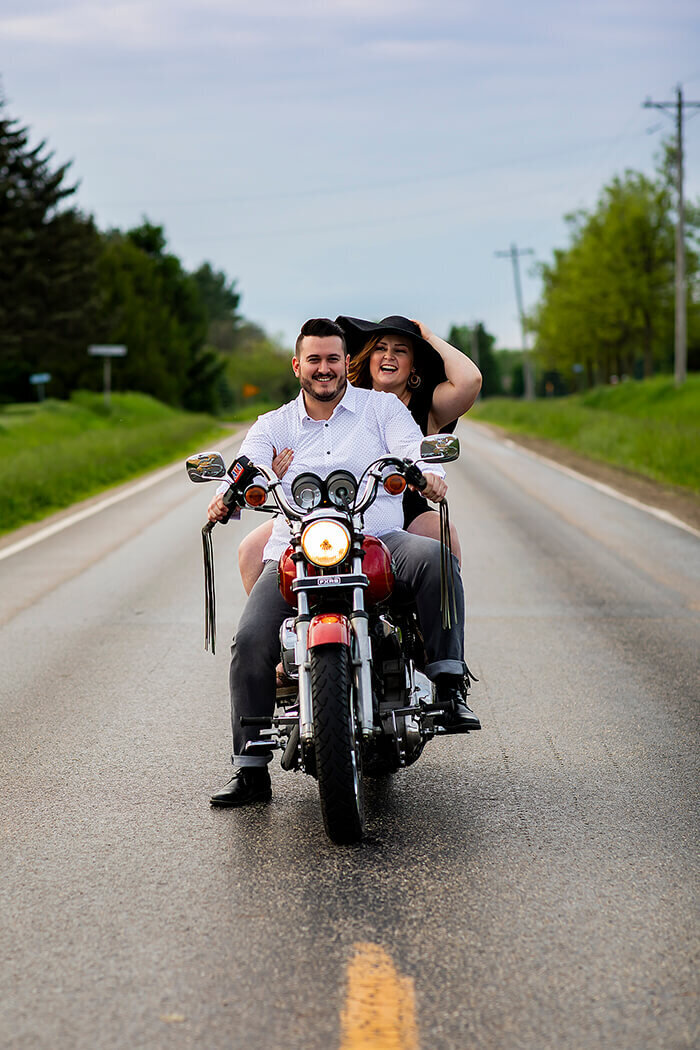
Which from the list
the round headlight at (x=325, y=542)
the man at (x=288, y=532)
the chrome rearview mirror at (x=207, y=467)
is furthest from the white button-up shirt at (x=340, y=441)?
the round headlight at (x=325, y=542)

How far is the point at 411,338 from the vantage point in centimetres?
605

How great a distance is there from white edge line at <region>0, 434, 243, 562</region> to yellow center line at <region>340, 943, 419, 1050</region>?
33.4ft

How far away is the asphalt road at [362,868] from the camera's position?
3209 mm

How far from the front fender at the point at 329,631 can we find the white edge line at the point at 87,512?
30.1 ft

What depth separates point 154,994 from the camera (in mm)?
3311

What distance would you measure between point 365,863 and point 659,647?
4264mm

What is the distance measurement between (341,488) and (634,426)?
2847cm

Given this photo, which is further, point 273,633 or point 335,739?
point 273,633

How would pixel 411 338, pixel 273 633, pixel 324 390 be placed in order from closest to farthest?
1. pixel 273 633
2. pixel 324 390
3. pixel 411 338

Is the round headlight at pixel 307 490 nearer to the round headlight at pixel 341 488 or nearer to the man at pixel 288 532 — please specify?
the round headlight at pixel 341 488

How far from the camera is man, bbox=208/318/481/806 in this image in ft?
16.0

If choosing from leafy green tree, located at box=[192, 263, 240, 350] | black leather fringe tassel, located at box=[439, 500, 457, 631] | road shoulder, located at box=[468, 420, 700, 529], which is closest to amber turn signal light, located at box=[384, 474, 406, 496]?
black leather fringe tassel, located at box=[439, 500, 457, 631]

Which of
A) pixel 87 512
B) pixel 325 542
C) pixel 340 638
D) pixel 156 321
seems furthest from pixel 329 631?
pixel 156 321

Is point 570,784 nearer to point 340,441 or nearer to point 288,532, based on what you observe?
point 288,532
